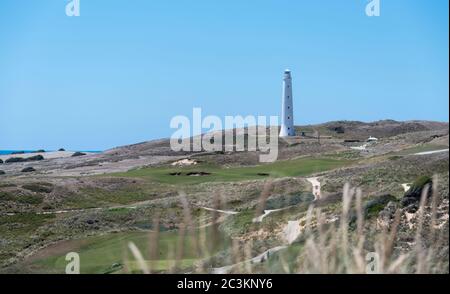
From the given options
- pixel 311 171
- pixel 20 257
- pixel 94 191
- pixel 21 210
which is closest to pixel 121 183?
pixel 94 191

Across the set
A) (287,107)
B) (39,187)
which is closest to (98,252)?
(39,187)

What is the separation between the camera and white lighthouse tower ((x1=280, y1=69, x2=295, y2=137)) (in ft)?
313

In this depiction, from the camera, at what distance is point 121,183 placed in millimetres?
53188

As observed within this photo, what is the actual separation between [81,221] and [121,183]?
66.2 ft

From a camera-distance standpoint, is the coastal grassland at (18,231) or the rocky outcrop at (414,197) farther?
the coastal grassland at (18,231)

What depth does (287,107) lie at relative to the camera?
96562 mm

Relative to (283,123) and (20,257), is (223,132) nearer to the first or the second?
(283,123)

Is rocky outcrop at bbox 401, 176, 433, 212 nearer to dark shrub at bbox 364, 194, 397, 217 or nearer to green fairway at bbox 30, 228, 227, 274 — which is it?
dark shrub at bbox 364, 194, 397, 217

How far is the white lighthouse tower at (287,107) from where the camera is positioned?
95312mm

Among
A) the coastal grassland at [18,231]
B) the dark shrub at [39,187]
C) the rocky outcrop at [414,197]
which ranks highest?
the rocky outcrop at [414,197]

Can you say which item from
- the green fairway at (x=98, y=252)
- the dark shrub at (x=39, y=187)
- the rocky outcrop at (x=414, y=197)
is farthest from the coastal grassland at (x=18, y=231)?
the rocky outcrop at (x=414, y=197)

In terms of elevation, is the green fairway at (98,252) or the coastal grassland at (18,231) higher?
the green fairway at (98,252)

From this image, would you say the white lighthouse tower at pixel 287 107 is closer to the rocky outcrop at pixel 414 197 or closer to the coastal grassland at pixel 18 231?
the coastal grassland at pixel 18 231
